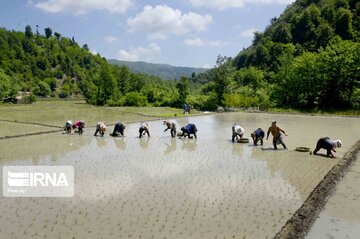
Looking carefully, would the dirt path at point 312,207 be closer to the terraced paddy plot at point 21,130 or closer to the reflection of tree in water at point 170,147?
the reflection of tree in water at point 170,147

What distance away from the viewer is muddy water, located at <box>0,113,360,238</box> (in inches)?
298

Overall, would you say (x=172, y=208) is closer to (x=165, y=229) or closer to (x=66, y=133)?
(x=165, y=229)

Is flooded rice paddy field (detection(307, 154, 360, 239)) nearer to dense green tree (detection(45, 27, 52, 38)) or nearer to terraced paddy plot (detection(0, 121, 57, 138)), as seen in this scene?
terraced paddy plot (detection(0, 121, 57, 138))

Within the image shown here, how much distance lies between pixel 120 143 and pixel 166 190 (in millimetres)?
9226

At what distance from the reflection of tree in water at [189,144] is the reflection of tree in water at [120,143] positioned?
10.5 feet

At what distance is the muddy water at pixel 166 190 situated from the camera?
758cm

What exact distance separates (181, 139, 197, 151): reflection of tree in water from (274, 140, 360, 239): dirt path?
711 cm

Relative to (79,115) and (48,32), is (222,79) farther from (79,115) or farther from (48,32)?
(48,32)

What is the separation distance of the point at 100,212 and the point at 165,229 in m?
1.98

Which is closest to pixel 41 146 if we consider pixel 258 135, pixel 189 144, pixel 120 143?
pixel 120 143

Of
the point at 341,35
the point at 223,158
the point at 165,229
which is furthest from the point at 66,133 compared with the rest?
the point at 341,35

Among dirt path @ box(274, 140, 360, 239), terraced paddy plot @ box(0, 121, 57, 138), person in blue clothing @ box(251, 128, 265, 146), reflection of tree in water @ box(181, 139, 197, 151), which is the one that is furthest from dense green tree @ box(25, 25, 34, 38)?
dirt path @ box(274, 140, 360, 239)

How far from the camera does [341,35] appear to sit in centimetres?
7750

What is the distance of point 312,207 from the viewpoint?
28.4 ft
